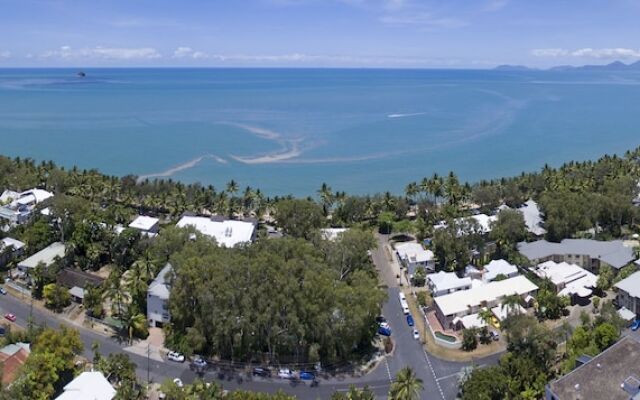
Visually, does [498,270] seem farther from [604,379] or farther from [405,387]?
[405,387]

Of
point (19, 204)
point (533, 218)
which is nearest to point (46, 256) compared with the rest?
point (19, 204)

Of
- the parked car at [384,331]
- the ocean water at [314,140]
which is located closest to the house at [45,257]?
the parked car at [384,331]

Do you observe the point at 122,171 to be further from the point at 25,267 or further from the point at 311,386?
the point at 311,386

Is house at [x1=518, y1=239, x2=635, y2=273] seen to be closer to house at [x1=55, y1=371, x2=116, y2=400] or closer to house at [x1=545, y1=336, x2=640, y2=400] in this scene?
house at [x1=545, y1=336, x2=640, y2=400]

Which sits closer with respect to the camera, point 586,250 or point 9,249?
point 9,249

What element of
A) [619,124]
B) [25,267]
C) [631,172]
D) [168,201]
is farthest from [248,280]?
[619,124]
